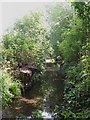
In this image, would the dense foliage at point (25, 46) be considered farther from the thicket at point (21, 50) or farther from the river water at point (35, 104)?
the river water at point (35, 104)

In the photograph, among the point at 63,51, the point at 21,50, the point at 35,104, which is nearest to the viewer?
the point at 35,104

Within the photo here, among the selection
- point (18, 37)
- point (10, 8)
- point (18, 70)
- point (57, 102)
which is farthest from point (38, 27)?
point (57, 102)

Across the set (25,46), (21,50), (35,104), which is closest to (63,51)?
(25,46)

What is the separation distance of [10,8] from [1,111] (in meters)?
6.10

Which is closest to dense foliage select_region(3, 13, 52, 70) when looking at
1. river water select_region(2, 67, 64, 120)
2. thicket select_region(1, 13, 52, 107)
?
thicket select_region(1, 13, 52, 107)

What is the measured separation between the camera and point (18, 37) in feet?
30.2

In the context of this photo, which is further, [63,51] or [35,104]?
[63,51]

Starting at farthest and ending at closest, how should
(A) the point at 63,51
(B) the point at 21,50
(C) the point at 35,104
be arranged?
(A) the point at 63,51, (B) the point at 21,50, (C) the point at 35,104

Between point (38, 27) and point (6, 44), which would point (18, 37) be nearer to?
point (6, 44)

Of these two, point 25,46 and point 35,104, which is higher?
point 25,46

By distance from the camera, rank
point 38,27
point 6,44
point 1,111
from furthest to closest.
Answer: point 38,27 → point 6,44 → point 1,111

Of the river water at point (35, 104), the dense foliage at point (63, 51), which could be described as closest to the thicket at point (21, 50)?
the dense foliage at point (63, 51)

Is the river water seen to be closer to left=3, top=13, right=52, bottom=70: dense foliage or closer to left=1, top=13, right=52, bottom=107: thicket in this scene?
left=1, top=13, right=52, bottom=107: thicket

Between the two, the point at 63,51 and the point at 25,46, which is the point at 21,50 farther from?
the point at 63,51
